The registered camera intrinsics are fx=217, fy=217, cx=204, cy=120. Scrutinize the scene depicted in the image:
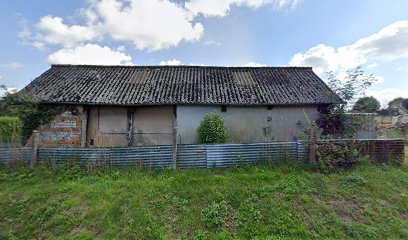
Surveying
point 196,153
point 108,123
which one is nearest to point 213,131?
point 196,153

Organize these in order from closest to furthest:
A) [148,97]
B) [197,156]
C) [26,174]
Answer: [26,174] < [197,156] < [148,97]

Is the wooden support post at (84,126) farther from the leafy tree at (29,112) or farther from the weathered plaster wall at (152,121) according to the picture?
the weathered plaster wall at (152,121)

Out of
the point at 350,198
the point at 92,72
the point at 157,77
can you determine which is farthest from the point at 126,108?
the point at 350,198

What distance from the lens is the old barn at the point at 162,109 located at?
10141 mm

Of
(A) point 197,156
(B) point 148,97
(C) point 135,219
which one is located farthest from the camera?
(B) point 148,97

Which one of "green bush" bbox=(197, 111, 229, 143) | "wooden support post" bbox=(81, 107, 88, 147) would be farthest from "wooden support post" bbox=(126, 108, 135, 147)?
Result: "green bush" bbox=(197, 111, 229, 143)

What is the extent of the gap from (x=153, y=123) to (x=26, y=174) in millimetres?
5443

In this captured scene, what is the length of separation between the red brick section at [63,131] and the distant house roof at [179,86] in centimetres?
84

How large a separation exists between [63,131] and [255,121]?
361 inches

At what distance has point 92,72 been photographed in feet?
42.8

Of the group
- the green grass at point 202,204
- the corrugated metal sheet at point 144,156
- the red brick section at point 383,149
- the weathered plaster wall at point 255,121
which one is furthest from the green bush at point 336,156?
the corrugated metal sheet at point 144,156

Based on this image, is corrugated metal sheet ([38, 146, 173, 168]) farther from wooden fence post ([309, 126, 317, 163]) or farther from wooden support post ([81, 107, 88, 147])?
wooden fence post ([309, 126, 317, 163])

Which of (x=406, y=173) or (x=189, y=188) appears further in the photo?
(x=406, y=173)

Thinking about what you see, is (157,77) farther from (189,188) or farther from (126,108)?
(189,188)
